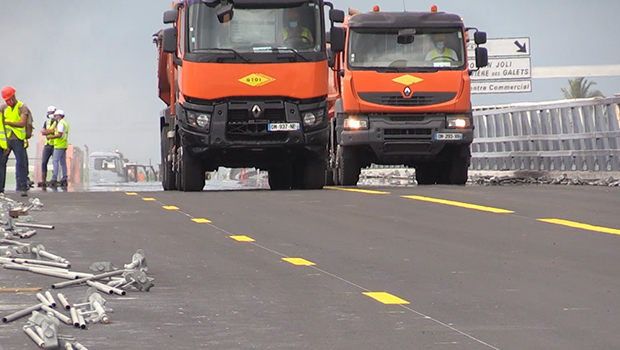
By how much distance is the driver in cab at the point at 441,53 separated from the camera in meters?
25.8

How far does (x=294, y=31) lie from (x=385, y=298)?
1380 centimetres

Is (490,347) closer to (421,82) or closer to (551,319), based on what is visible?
(551,319)

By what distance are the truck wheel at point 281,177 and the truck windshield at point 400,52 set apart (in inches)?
101

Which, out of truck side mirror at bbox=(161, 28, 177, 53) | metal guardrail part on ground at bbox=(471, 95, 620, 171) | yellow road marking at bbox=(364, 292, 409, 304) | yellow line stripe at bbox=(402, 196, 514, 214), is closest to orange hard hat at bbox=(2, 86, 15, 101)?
truck side mirror at bbox=(161, 28, 177, 53)

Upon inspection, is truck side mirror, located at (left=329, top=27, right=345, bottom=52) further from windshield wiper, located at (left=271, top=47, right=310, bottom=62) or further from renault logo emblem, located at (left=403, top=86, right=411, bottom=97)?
renault logo emblem, located at (left=403, top=86, right=411, bottom=97)

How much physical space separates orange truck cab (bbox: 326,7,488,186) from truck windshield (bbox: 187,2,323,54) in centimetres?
284

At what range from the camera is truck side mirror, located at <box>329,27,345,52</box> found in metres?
24.3

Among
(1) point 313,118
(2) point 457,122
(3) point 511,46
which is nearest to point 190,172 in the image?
(1) point 313,118

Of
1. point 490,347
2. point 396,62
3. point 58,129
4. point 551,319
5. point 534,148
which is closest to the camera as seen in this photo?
point 490,347

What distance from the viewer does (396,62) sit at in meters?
25.7

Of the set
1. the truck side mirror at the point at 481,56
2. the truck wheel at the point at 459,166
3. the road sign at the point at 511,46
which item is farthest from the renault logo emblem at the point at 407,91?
the road sign at the point at 511,46

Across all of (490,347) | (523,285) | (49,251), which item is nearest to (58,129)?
(49,251)

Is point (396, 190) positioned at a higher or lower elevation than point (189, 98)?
lower

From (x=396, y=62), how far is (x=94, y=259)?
1452 cm
